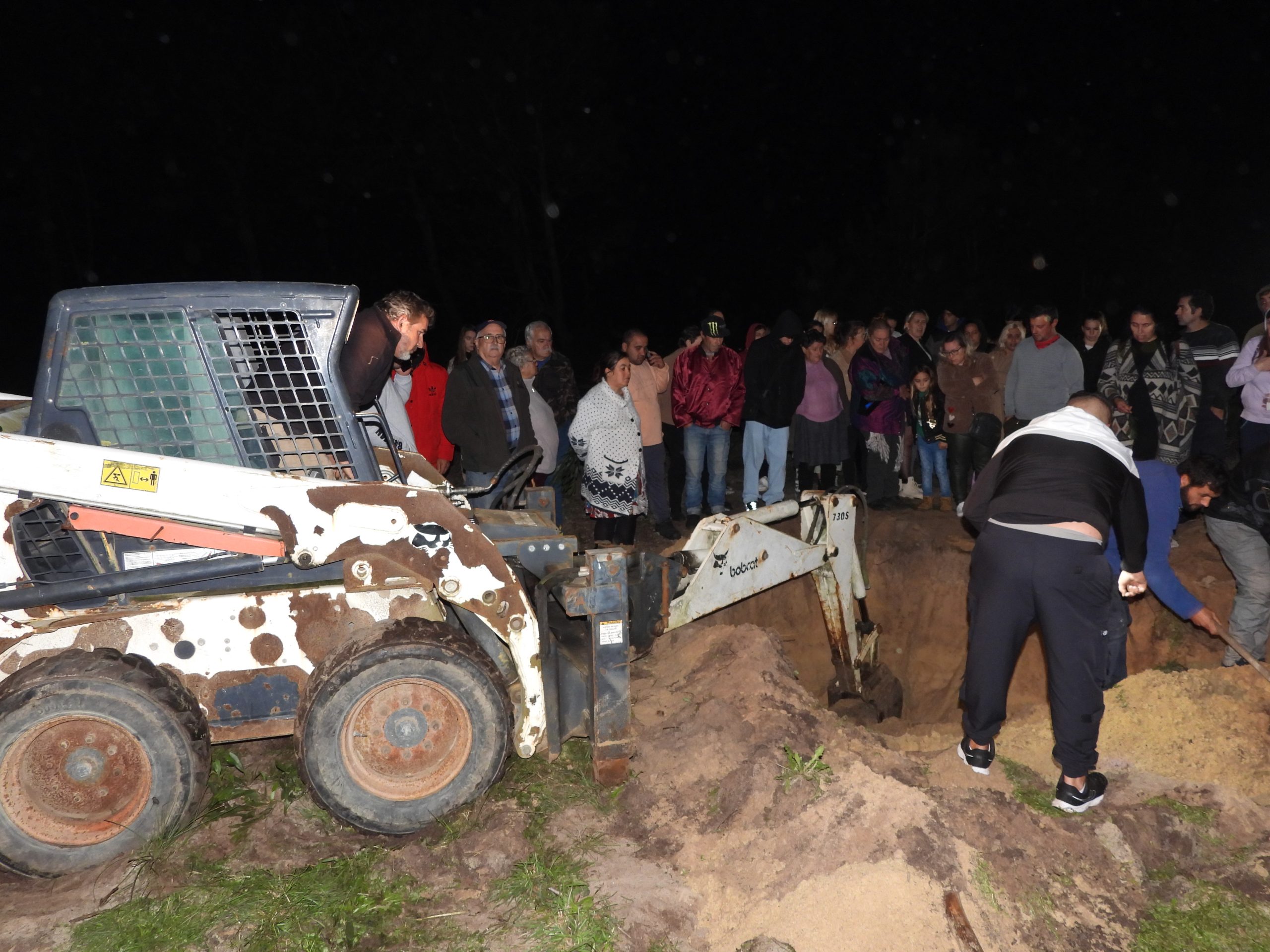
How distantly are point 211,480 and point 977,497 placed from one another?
3.40 m

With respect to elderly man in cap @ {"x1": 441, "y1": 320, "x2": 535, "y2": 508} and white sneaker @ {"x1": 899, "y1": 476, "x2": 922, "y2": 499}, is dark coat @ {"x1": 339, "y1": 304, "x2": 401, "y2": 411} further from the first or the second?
white sneaker @ {"x1": 899, "y1": 476, "x2": 922, "y2": 499}

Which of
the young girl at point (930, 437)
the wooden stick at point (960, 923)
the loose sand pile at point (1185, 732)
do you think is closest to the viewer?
the wooden stick at point (960, 923)

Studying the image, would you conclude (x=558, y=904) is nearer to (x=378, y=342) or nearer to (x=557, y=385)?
(x=378, y=342)

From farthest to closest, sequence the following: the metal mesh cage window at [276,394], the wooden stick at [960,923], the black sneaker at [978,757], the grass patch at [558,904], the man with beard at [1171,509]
A: 1. the man with beard at [1171,509]
2. the black sneaker at [978,757]
3. the metal mesh cage window at [276,394]
4. the grass patch at [558,904]
5. the wooden stick at [960,923]

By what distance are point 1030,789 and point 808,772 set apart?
3.89 feet

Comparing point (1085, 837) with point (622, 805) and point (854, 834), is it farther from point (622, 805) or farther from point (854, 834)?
point (622, 805)

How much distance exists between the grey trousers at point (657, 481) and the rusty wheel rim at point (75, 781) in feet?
15.2

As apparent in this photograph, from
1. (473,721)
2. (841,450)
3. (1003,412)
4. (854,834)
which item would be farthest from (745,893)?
(1003,412)

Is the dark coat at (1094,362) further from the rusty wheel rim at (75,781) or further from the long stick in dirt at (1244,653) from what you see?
the rusty wheel rim at (75,781)

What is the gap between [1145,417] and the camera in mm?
6477

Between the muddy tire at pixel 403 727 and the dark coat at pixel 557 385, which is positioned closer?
the muddy tire at pixel 403 727

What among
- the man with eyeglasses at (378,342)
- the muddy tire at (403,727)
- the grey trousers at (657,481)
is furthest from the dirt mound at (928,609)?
the man with eyeglasses at (378,342)

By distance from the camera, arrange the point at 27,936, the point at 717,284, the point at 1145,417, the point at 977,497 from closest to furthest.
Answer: the point at 27,936, the point at 977,497, the point at 1145,417, the point at 717,284

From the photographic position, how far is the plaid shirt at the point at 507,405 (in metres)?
6.13
